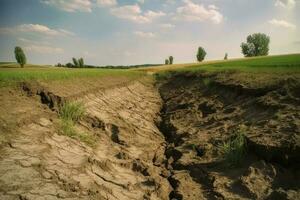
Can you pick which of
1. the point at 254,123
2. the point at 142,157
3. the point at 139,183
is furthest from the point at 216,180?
the point at 254,123

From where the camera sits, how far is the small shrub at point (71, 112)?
20.4ft

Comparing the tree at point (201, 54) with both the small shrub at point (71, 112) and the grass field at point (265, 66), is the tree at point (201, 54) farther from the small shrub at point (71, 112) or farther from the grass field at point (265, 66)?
the small shrub at point (71, 112)

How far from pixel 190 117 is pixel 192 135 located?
1.86 metres

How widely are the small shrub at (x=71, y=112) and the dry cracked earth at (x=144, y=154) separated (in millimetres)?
159

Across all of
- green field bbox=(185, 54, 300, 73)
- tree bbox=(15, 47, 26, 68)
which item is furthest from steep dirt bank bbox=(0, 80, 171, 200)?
tree bbox=(15, 47, 26, 68)

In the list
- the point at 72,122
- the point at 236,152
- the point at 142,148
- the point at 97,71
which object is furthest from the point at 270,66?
the point at 72,122

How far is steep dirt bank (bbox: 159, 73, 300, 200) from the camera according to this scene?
435 centimetres

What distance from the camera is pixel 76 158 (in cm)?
475

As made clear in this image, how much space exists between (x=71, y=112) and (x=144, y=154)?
175cm

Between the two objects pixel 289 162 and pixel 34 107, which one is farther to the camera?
pixel 34 107

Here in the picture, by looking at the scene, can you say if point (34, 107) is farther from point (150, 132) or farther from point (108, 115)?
point (150, 132)

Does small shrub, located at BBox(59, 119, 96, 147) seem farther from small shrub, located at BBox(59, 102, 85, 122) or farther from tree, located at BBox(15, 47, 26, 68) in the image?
tree, located at BBox(15, 47, 26, 68)

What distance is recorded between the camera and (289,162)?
4633 millimetres

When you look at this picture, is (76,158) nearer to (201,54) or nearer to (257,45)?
(201,54)
